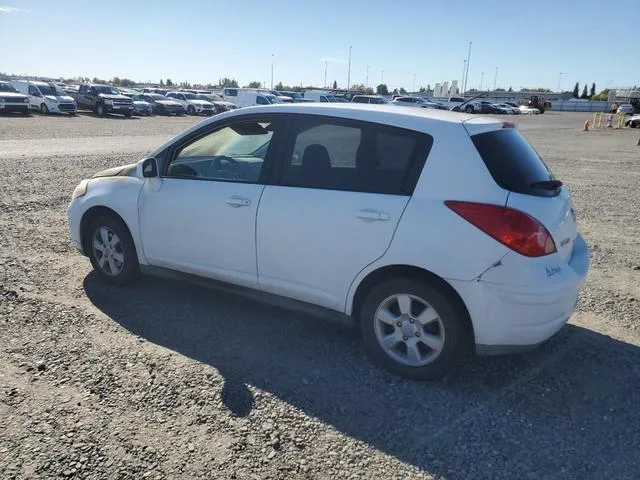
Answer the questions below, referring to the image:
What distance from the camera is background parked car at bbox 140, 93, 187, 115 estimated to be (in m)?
41.2

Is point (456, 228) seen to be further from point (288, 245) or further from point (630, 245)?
point (630, 245)

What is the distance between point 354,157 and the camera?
372cm

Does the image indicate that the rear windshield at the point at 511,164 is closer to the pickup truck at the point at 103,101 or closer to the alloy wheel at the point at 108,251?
the alloy wheel at the point at 108,251

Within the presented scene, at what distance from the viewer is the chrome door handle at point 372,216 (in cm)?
345

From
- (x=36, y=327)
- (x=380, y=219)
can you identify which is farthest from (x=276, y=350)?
(x=36, y=327)

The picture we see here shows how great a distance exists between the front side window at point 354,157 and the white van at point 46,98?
35028 millimetres

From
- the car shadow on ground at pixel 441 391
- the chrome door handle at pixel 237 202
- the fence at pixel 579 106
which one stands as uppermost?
the chrome door handle at pixel 237 202

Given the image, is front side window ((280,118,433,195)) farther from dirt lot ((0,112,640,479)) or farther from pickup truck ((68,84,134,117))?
pickup truck ((68,84,134,117))

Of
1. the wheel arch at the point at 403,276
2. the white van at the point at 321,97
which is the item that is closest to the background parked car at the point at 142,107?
the white van at the point at 321,97

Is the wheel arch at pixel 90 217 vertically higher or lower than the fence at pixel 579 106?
higher

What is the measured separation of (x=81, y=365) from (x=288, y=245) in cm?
165

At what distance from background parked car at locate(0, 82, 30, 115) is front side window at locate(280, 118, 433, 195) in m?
33.2

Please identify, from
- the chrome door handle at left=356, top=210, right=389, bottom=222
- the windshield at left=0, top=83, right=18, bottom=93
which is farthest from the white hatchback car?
the windshield at left=0, top=83, right=18, bottom=93

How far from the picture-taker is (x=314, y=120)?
12.9ft
